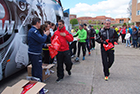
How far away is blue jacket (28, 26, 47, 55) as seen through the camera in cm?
298

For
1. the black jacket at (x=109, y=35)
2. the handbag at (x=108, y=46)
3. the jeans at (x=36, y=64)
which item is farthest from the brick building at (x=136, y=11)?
the jeans at (x=36, y=64)

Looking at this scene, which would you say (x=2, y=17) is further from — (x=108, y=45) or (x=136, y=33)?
(x=136, y=33)

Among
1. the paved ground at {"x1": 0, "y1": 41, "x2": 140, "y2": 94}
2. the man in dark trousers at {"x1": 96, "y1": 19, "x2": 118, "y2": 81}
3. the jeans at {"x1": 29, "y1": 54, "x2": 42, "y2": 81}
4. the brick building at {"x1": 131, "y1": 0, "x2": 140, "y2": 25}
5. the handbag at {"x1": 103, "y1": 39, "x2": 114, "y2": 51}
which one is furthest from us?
the brick building at {"x1": 131, "y1": 0, "x2": 140, "y2": 25}

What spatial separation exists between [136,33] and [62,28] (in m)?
8.62

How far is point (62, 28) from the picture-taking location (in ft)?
12.6

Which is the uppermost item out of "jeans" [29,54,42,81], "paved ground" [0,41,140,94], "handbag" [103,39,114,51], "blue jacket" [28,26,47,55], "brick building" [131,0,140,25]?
"brick building" [131,0,140,25]

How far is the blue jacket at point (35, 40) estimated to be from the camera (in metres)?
2.98

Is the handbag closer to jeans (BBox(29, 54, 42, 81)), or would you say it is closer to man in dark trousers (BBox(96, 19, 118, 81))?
man in dark trousers (BBox(96, 19, 118, 81))

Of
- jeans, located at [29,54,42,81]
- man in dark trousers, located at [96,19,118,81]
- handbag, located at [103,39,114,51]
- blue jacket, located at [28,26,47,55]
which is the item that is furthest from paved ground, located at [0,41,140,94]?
blue jacket, located at [28,26,47,55]

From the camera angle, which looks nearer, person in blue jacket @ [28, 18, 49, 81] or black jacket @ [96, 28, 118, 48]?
person in blue jacket @ [28, 18, 49, 81]

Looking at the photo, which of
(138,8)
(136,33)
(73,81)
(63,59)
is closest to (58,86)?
(73,81)

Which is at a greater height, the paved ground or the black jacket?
the black jacket

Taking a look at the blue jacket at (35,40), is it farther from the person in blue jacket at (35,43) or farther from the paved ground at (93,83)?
the paved ground at (93,83)

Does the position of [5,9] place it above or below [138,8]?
below
